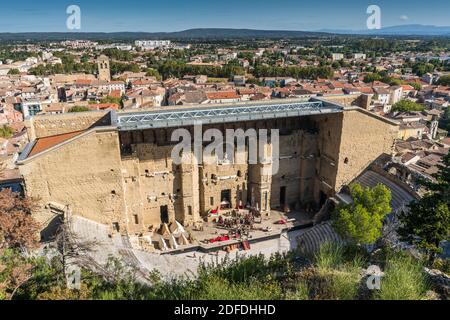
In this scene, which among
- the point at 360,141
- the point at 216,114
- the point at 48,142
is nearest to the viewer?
the point at 48,142

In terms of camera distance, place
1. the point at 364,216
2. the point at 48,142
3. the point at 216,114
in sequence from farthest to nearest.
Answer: the point at 216,114, the point at 48,142, the point at 364,216

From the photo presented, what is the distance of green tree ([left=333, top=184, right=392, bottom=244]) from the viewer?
18.8m

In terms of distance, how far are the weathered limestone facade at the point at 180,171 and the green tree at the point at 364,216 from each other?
7.57m

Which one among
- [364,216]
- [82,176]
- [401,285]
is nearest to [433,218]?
[364,216]

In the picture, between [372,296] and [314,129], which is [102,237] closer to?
[372,296]

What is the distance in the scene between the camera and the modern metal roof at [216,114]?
78.0 ft

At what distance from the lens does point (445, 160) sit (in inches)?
627

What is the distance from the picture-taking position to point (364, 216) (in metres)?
18.8

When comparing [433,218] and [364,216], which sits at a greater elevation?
[433,218]

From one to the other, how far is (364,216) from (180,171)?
1394 cm

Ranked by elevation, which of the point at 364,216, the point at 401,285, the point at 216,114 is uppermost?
the point at 216,114

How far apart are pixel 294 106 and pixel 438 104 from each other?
61.7 meters

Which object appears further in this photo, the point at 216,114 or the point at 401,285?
the point at 216,114

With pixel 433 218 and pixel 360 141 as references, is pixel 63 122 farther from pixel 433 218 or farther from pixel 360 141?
pixel 433 218
